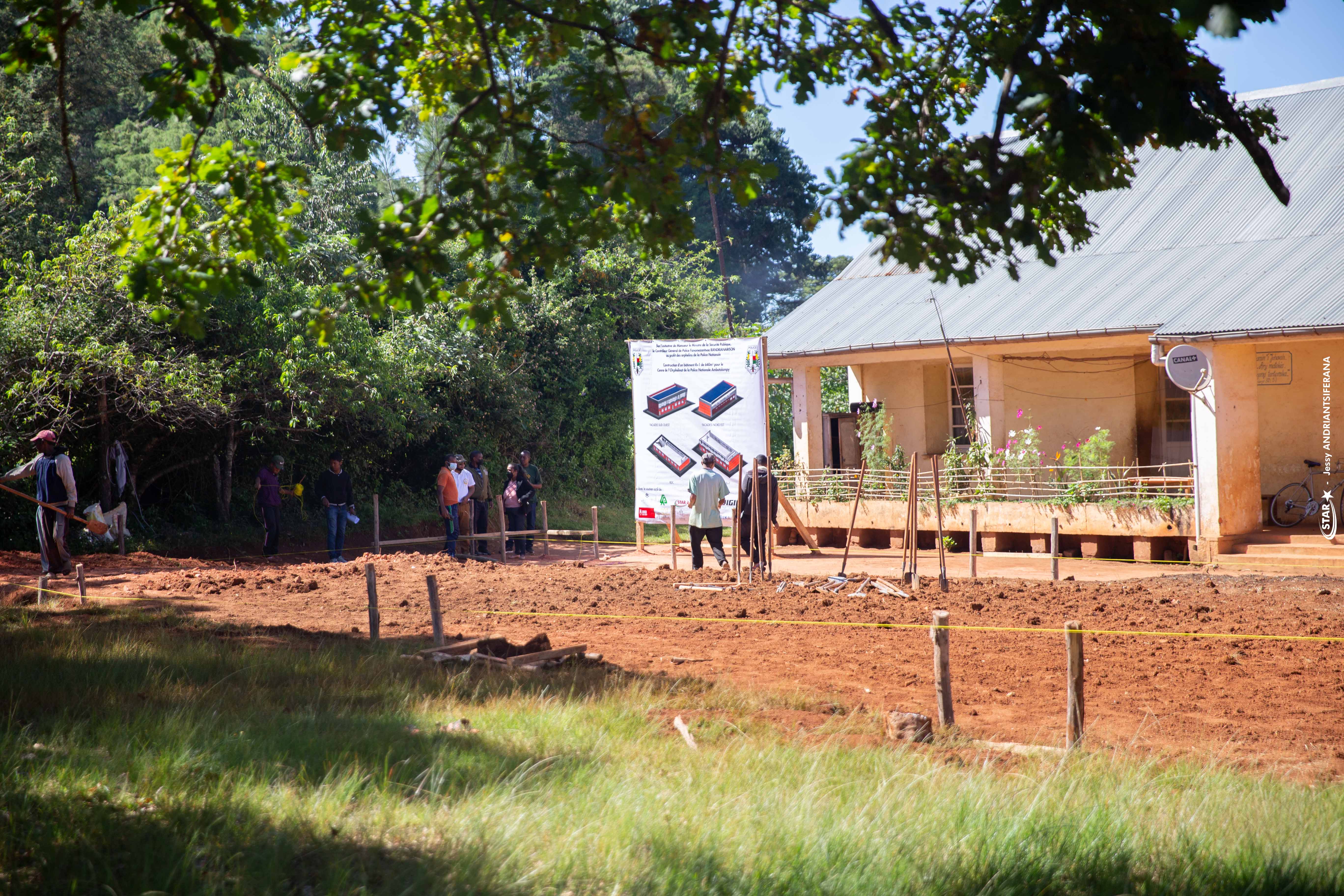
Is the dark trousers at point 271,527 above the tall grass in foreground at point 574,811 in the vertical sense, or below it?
above

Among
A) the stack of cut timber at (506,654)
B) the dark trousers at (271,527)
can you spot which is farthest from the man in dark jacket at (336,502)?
the stack of cut timber at (506,654)

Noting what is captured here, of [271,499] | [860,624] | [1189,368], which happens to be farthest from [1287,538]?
[271,499]

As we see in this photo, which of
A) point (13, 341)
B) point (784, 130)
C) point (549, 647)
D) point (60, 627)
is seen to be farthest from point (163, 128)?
point (549, 647)

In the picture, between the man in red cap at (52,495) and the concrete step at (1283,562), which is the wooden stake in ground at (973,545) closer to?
the concrete step at (1283,562)

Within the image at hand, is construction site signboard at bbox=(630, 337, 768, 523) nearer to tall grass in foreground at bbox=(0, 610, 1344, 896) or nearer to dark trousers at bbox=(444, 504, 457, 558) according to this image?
dark trousers at bbox=(444, 504, 457, 558)

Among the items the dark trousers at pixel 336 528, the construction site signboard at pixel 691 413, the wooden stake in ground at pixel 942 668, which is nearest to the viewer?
the wooden stake in ground at pixel 942 668

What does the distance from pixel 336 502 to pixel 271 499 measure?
1.32 meters

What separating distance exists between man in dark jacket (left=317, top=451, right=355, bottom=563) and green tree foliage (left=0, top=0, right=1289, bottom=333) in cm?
1135

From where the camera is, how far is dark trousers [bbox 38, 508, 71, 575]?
1340 centimetres

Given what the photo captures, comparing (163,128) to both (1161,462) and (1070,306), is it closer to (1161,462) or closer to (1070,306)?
(1070,306)

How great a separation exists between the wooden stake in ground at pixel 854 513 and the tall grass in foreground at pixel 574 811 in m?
6.87

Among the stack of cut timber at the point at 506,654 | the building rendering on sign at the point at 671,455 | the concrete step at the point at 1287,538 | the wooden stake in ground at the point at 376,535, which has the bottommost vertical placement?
the stack of cut timber at the point at 506,654

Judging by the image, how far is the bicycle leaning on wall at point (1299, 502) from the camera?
15.3 m

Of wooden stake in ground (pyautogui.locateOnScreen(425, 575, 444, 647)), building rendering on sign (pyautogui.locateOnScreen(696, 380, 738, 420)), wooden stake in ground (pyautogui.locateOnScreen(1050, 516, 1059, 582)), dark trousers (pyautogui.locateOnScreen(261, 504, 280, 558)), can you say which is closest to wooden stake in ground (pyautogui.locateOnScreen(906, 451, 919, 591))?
wooden stake in ground (pyautogui.locateOnScreen(1050, 516, 1059, 582))
